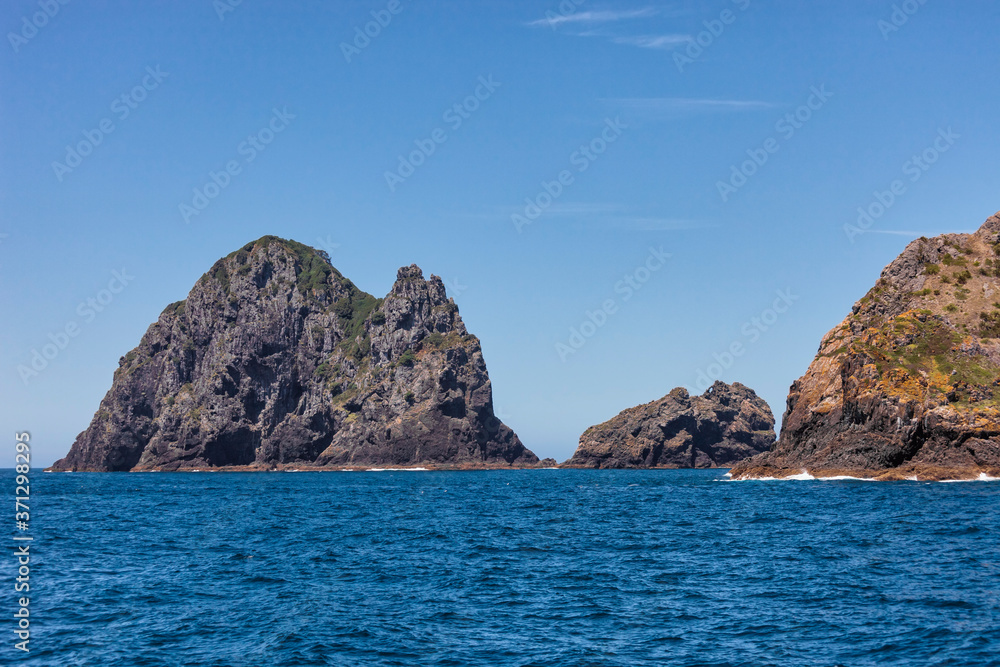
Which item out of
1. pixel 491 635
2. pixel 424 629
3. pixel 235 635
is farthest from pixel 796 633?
pixel 235 635

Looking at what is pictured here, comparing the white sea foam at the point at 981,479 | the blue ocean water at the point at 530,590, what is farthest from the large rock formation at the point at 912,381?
the blue ocean water at the point at 530,590

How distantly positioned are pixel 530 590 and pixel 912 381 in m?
83.0

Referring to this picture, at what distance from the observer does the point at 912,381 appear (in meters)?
99.6

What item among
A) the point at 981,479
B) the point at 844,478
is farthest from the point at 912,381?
the point at 981,479

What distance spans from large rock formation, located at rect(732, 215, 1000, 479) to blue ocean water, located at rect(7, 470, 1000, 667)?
117 ft

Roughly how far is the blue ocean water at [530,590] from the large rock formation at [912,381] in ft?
117

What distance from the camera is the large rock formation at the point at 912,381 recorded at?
92.9 m

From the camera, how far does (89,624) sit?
90.8 ft

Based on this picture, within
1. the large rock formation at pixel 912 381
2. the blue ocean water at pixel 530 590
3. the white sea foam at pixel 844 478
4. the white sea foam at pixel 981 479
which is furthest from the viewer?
the white sea foam at pixel 844 478

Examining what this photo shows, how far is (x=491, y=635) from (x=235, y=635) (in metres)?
8.30

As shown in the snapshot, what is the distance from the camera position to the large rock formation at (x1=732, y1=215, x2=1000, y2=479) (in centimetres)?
9294

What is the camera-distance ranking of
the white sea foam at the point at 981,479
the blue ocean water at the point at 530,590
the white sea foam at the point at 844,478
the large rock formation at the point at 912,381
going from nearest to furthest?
the blue ocean water at the point at 530,590 → the white sea foam at the point at 981,479 → the large rock formation at the point at 912,381 → the white sea foam at the point at 844,478

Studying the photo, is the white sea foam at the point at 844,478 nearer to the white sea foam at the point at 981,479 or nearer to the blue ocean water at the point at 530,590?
the white sea foam at the point at 981,479

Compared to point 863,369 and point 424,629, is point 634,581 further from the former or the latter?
point 863,369
